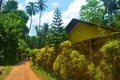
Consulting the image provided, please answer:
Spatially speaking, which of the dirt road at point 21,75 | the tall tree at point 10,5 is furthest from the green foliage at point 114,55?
the tall tree at point 10,5

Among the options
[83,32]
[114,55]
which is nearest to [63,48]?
[114,55]

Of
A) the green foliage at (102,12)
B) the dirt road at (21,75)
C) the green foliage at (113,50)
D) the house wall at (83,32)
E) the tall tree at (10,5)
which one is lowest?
the dirt road at (21,75)

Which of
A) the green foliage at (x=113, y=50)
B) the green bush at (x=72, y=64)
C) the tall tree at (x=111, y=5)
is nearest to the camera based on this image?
the green foliage at (x=113, y=50)

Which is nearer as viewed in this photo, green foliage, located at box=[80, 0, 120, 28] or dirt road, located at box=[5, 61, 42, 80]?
dirt road, located at box=[5, 61, 42, 80]

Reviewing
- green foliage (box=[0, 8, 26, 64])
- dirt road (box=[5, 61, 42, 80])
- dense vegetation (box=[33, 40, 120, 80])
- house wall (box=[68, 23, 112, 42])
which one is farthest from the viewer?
green foliage (box=[0, 8, 26, 64])

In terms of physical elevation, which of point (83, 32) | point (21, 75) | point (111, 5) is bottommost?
point (21, 75)

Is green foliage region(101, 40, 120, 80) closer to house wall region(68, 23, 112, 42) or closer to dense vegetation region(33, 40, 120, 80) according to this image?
dense vegetation region(33, 40, 120, 80)

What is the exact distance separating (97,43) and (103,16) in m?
40.3

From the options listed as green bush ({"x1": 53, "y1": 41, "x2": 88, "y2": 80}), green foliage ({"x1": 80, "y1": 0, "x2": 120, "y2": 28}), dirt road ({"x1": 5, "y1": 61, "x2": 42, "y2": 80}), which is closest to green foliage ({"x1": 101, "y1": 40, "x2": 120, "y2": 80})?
green bush ({"x1": 53, "y1": 41, "x2": 88, "y2": 80})

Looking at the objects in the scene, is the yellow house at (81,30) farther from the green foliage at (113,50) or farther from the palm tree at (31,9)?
the palm tree at (31,9)

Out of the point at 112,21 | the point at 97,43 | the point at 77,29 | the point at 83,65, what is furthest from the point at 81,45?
the point at 112,21

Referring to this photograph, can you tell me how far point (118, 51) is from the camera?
26.5 ft

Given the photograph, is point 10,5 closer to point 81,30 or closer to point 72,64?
point 81,30

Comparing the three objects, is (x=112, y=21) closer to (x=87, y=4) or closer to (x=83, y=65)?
(x=87, y=4)
